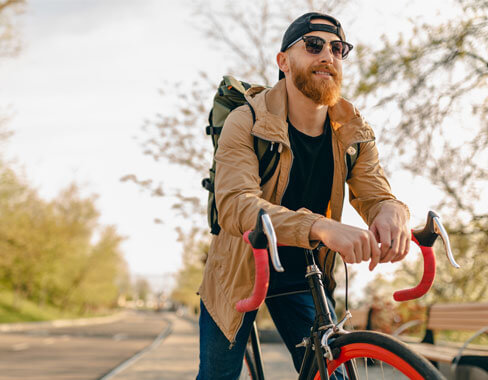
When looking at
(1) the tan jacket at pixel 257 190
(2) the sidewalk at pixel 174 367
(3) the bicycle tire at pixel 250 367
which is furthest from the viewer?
(2) the sidewalk at pixel 174 367

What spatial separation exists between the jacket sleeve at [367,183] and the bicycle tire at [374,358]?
0.58 m

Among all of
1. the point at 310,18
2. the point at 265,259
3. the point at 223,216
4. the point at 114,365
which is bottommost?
the point at 114,365

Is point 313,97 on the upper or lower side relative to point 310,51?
lower

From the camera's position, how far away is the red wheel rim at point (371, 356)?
1486 mm

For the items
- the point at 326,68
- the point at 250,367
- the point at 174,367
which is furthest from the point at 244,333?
the point at 174,367

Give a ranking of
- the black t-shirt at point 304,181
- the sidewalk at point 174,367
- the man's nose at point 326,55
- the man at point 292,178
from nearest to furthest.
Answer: the man at point 292,178
the man's nose at point 326,55
the black t-shirt at point 304,181
the sidewalk at point 174,367

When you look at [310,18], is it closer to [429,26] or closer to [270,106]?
[270,106]

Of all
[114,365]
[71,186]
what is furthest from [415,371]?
[71,186]

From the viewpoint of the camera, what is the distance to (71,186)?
45875mm

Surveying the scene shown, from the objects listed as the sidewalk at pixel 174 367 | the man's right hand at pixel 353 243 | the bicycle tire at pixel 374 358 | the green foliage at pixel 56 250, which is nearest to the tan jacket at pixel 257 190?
the man's right hand at pixel 353 243

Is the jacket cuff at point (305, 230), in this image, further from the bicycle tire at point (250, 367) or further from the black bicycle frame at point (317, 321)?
the bicycle tire at point (250, 367)

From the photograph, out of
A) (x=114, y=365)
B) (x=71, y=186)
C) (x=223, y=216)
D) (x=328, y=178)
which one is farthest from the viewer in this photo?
(x=71, y=186)

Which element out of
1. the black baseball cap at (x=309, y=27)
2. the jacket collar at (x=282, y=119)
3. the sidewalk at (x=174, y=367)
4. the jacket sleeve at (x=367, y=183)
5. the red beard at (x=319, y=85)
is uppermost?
the black baseball cap at (x=309, y=27)

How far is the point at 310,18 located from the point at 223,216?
0.85 metres
